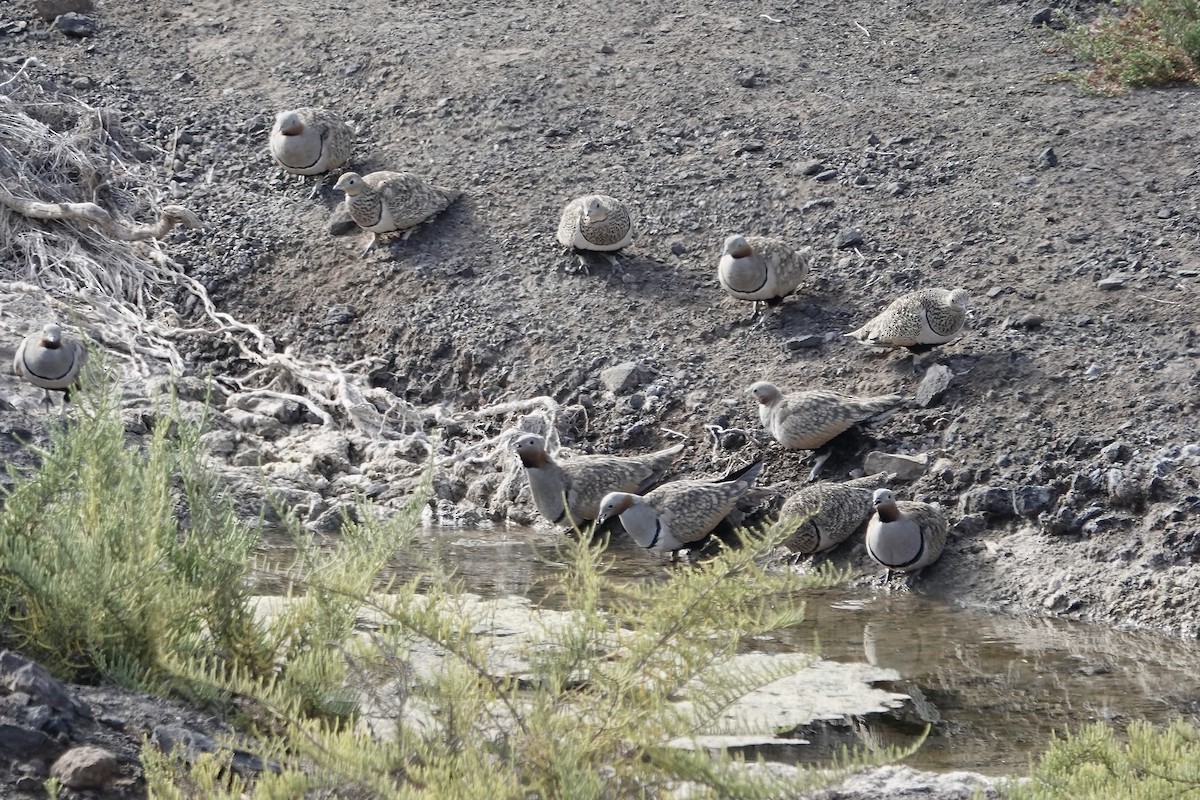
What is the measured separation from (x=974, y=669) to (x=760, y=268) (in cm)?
338

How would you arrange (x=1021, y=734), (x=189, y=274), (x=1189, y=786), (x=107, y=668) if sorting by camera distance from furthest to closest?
(x=189, y=274)
(x=1021, y=734)
(x=107, y=668)
(x=1189, y=786)

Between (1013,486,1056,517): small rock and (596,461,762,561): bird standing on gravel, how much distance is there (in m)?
1.32

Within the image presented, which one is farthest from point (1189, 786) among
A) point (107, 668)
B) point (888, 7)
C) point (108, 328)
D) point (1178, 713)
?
point (888, 7)

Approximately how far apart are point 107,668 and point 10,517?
52 cm

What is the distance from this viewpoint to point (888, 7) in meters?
12.5

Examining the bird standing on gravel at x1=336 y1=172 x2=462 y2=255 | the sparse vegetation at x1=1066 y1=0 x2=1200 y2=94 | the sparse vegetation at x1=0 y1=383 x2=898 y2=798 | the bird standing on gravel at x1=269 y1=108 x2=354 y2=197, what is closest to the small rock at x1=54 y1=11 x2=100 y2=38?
the bird standing on gravel at x1=269 y1=108 x2=354 y2=197

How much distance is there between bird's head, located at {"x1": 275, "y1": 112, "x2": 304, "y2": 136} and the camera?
34.5 ft

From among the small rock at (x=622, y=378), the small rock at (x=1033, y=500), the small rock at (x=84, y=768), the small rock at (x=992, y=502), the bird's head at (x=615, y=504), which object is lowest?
the small rock at (x=622, y=378)

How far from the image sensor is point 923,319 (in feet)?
25.1

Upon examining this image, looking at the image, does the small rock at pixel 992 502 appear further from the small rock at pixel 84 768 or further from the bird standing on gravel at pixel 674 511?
the small rock at pixel 84 768

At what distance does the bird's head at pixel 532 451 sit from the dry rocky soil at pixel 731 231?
0.46 meters

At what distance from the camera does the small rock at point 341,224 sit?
10.4 metres

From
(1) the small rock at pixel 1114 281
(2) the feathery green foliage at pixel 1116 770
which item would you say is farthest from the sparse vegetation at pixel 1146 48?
(2) the feathery green foliage at pixel 1116 770

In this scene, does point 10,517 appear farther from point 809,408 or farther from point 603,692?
point 809,408
